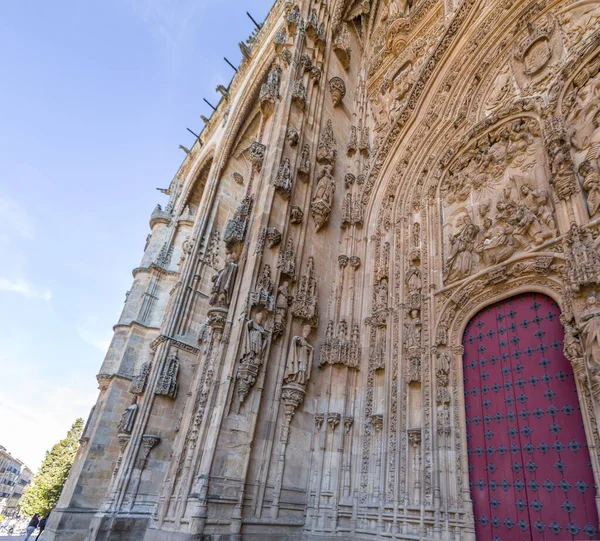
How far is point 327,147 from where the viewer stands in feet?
34.2

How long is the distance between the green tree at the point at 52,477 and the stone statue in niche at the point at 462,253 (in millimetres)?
26242

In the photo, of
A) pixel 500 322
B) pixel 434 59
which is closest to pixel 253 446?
pixel 500 322

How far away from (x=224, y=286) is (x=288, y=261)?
1.40 metres

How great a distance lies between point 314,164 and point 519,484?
769cm

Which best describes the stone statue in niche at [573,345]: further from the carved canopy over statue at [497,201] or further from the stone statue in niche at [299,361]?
the stone statue in niche at [299,361]

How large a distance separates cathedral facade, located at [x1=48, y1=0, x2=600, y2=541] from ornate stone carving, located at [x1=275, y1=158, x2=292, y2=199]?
8 cm

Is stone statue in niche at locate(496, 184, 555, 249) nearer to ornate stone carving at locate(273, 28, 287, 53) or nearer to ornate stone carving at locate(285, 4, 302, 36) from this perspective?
ornate stone carving at locate(273, 28, 287, 53)

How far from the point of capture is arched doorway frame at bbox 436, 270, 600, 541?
4.83m

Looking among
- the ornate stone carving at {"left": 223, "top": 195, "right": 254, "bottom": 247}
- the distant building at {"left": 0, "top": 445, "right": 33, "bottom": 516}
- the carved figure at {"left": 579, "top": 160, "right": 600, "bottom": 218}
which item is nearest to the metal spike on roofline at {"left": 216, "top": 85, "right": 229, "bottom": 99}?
the ornate stone carving at {"left": 223, "top": 195, "right": 254, "bottom": 247}

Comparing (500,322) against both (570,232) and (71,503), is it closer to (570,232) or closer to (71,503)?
(570,232)

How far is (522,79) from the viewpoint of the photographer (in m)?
8.29

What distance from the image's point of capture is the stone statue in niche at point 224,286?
7727 millimetres

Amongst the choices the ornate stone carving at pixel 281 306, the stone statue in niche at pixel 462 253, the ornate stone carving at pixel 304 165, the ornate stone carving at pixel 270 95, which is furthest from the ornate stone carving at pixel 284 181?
the stone statue in niche at pixel 462 253

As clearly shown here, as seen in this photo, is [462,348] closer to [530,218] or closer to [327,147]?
[530,218]
